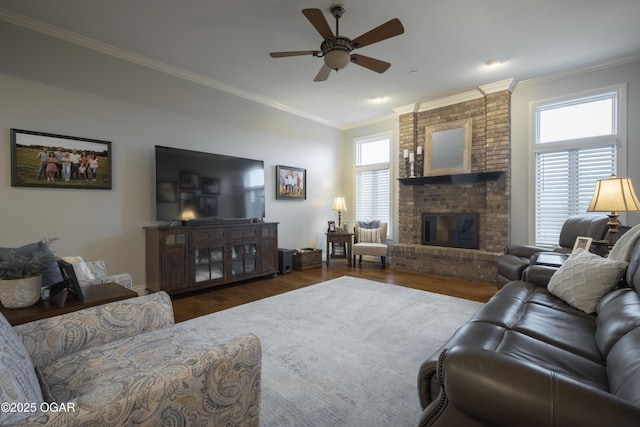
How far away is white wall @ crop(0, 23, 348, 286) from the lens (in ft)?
9.59

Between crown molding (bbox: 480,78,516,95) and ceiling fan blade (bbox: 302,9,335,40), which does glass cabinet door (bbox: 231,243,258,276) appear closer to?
ceiling fan blade (bbox: 302,9,335,40)

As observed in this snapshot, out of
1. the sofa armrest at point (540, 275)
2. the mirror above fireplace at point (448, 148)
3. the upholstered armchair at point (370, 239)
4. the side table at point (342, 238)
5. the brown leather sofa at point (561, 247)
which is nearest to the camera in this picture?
the sofa armrest at point (540, 275)

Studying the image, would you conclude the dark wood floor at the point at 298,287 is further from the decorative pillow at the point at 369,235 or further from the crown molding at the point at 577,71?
the crown molding at the point at 577,71

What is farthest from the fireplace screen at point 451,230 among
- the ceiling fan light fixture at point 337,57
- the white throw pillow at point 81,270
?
the white throw pillow at point 81,270

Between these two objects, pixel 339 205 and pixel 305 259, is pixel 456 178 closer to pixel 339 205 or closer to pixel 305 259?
pixel 339 205

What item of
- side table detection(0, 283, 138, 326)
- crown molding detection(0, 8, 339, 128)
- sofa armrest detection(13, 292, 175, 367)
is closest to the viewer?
sofa armrest detection(13, 292, 175, 367)

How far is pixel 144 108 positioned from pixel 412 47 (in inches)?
132

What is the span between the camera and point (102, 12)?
2.79m

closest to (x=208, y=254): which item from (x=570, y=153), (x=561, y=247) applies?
(x=561, y=247)

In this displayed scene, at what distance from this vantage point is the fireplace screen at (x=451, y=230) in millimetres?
4871

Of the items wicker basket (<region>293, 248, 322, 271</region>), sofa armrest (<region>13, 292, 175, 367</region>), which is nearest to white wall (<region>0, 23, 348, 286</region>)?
wicker basket (<region>293, 248, 322, 271</region>)

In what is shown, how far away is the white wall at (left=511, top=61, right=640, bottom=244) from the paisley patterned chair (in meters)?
4.72

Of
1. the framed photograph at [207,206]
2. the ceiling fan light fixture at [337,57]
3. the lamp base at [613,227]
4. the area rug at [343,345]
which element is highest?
the ceiling fan light fixture at [337,57]

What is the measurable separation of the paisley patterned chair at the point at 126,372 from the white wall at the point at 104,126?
7.88ft
